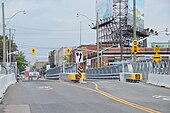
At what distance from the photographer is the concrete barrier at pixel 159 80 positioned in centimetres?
2858

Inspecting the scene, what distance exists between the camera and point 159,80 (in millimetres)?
30219

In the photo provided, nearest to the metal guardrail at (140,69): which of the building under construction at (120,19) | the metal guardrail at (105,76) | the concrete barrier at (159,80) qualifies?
the metal guardrail at (105,76)

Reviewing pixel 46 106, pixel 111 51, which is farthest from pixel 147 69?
pixel 111 51

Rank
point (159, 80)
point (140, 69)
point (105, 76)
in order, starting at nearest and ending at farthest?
point (159, 80) → point (140, 69) → point (105, 76)

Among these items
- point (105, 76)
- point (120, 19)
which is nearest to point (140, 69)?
point (105, 76)

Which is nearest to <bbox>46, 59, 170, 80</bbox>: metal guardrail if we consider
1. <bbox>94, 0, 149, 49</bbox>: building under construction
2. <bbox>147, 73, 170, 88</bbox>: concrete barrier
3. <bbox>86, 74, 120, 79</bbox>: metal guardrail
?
<bbox>86, 74, 120, 79</bbox>: metal guardrail

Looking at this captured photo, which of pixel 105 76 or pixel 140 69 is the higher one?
pixel 140 69

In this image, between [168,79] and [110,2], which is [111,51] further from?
[168,79]

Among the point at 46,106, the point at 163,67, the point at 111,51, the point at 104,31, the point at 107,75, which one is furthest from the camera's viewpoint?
the point at 104,31

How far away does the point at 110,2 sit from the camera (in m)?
106

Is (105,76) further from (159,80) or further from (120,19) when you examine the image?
(120,19)

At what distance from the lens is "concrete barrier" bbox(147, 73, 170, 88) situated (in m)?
28.6

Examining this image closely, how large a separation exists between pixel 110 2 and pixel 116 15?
376 cm

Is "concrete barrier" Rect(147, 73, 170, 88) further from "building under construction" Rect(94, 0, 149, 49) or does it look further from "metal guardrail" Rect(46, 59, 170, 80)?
"building under construction" Rect(94, 0, 149, 49)
